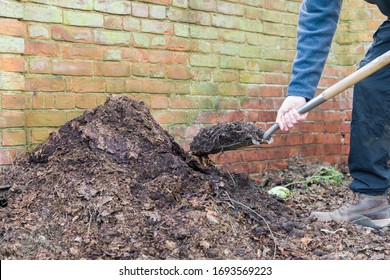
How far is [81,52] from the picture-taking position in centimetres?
379

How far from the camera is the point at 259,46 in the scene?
4.97 meters

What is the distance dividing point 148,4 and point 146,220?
1.84 m

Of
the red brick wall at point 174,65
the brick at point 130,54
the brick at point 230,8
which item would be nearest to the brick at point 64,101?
the red brick wall at point 174,65

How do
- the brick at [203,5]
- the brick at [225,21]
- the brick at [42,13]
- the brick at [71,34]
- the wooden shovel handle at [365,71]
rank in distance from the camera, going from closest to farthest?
the wooden shovel handle at [365,71] → the brick at [42,13] → the brick at [71,34] → the brick at [203,5] → the brick at [225,21]

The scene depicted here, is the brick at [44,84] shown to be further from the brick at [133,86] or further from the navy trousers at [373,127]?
the navy trousers at [373,127]

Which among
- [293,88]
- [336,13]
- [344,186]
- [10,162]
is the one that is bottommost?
[344,186]

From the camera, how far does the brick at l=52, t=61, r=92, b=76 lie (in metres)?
3.68

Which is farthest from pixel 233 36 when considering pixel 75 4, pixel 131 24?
pixel 75 4

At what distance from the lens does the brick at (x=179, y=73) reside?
4.29 metres

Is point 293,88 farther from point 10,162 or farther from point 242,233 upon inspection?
point 10,162

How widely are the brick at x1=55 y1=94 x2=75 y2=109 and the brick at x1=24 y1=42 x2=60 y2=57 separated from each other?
246mm

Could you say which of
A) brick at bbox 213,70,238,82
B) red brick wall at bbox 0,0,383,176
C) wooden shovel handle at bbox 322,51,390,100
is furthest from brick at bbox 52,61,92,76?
wooden shovel handle at bbox 322,51,390,100

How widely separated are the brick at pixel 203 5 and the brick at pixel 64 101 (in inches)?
47.2

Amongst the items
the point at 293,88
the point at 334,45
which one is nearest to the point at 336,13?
the point at 293,88
